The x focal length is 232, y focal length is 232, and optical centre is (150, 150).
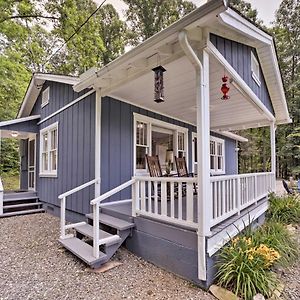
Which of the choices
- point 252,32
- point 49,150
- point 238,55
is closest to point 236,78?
point 238,55

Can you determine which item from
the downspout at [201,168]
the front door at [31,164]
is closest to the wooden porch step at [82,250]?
the downspout at [201,168]

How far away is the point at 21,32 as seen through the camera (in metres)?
10.6

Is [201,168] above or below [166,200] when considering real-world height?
above

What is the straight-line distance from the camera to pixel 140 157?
6.09m

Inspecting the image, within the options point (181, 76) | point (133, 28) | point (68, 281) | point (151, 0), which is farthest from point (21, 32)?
point (68, 281)

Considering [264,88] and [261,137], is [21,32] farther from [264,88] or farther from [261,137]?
[261,137]

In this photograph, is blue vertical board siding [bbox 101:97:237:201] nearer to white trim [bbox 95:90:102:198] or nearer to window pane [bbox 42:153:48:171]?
white trim [bbox 95:90:102:198]

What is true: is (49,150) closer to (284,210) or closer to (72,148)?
(72,148)

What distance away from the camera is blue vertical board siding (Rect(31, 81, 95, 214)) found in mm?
5281

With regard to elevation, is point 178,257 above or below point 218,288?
above

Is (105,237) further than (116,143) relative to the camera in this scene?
No

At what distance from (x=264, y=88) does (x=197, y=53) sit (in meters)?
4.60

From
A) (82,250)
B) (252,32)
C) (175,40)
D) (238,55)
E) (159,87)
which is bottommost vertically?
(82,250)

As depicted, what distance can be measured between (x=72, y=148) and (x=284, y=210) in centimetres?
576
